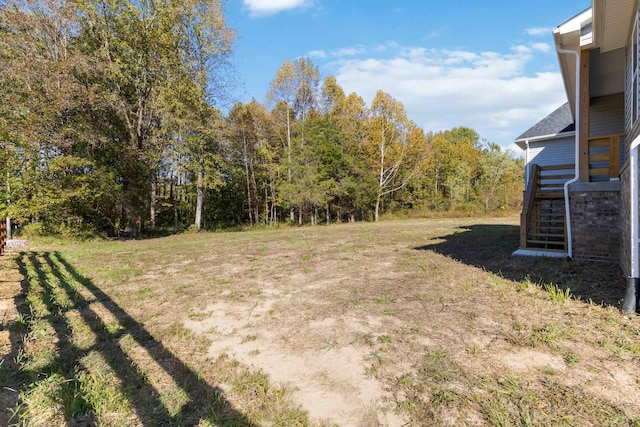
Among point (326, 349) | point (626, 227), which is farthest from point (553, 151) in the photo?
point (326, 349)

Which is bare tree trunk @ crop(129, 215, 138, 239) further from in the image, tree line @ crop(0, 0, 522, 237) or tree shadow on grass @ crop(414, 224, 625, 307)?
tree shadow on grass @ crop(414, 224, 625, 307)

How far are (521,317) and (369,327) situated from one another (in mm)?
1484

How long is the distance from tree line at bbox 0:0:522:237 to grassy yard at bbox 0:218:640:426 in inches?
278

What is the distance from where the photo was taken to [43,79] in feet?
33.3

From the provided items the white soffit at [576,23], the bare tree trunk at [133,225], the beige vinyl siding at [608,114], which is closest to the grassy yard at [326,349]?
the white soffit at [576,23]

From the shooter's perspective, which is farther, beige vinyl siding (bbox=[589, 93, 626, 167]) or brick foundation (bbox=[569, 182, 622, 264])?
beige vinyl siding (bbox=[589, 93, 626, 167])

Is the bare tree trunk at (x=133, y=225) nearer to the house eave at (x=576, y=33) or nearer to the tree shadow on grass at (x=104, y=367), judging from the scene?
the tree shadow on grass at (x=104, y=367)

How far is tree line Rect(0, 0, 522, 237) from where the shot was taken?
10039 mm

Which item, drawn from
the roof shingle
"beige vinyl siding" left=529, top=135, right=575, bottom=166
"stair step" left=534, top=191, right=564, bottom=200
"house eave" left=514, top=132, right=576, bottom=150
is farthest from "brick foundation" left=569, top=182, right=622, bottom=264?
the roof shingle

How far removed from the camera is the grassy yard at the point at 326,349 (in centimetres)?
190

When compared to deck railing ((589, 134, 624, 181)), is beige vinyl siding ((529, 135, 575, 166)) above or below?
above

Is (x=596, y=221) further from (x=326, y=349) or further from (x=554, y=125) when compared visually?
(x=554, y=125)

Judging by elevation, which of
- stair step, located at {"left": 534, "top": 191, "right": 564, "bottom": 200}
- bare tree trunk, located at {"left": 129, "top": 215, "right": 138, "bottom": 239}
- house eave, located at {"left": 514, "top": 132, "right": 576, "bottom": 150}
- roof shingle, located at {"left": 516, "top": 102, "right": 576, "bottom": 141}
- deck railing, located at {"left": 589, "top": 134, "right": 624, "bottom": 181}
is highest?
roof shingle, located at {"left": 516, "top": 102, "right": 576, "bottom": 141}

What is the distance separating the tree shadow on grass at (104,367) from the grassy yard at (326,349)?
0.01 metres
